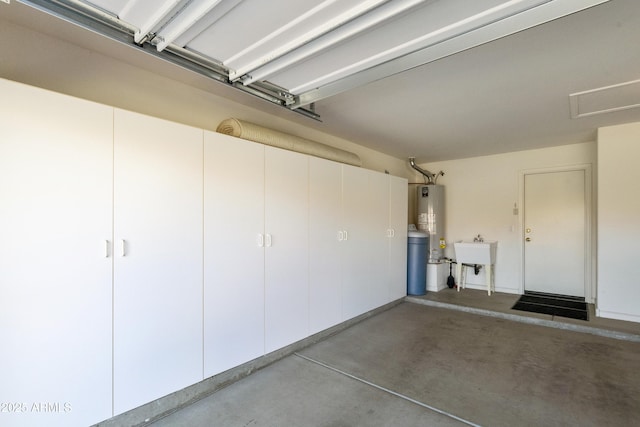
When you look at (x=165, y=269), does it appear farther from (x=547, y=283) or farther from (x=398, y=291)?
(x=547, y=283)

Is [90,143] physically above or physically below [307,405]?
above

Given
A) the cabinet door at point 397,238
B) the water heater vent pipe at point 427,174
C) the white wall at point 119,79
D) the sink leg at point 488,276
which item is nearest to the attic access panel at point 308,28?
the white wall at point 119,79

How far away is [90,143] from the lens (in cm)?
182

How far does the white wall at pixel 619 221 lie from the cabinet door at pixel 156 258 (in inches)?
194

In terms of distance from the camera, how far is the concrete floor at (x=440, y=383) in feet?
6.91

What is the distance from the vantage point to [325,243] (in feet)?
11.3

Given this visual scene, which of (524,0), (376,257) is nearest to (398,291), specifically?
(376,257)

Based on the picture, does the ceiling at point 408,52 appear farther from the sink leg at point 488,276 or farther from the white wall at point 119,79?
the sink leg at point 488,276

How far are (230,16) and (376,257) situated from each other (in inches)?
134

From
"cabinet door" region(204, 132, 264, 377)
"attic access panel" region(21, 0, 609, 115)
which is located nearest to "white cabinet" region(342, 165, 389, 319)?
"cabinet door" region(204, 132, 264, 377)

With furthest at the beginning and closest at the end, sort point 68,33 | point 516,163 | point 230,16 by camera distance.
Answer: point 516,163, point 68,33, point 230,16

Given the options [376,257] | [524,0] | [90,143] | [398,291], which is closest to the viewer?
[524,0]

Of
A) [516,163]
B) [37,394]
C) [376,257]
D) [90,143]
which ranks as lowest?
[37,394]

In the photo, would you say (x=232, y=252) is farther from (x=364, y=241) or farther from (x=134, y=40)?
(x=364, y=241)
